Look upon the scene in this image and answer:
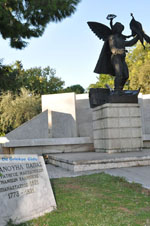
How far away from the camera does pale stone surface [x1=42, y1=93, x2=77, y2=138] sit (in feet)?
42.9

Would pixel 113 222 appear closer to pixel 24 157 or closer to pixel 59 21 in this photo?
pixel 24 157

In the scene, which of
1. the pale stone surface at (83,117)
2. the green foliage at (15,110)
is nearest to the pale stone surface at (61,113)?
the pale stone surface at (83,117)

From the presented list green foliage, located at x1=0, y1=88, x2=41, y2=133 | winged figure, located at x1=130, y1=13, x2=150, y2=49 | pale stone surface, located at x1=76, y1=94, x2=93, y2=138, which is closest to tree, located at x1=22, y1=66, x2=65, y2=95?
green foliage, located at x1=0, y1=88, x2=41, y2=133

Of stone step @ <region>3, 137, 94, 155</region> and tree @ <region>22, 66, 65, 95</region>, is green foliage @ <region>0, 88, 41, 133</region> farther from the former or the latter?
stone step @ <region>3, 137, 94, 155</region>

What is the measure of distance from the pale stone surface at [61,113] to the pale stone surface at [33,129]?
166 cm

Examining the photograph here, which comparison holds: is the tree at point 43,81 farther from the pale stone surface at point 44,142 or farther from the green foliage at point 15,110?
the pale stone surface at point 44,142

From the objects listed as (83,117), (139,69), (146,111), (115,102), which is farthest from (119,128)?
(139,69)

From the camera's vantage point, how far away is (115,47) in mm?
8578

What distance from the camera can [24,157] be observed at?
3188 millimetres

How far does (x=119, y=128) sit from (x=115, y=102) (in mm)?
880

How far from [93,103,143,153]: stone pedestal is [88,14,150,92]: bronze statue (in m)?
0.82

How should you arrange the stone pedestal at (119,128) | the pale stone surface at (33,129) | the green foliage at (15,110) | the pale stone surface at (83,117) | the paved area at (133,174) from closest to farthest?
the paved area at (133,174) → the stone pedestal at (119,128) → the pale stone surface at (33,129) → the pale stone surface at (83,117) → the green foliage at (15,110)

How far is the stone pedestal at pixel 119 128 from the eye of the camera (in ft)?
26.5

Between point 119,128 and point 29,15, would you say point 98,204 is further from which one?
point 29,15
